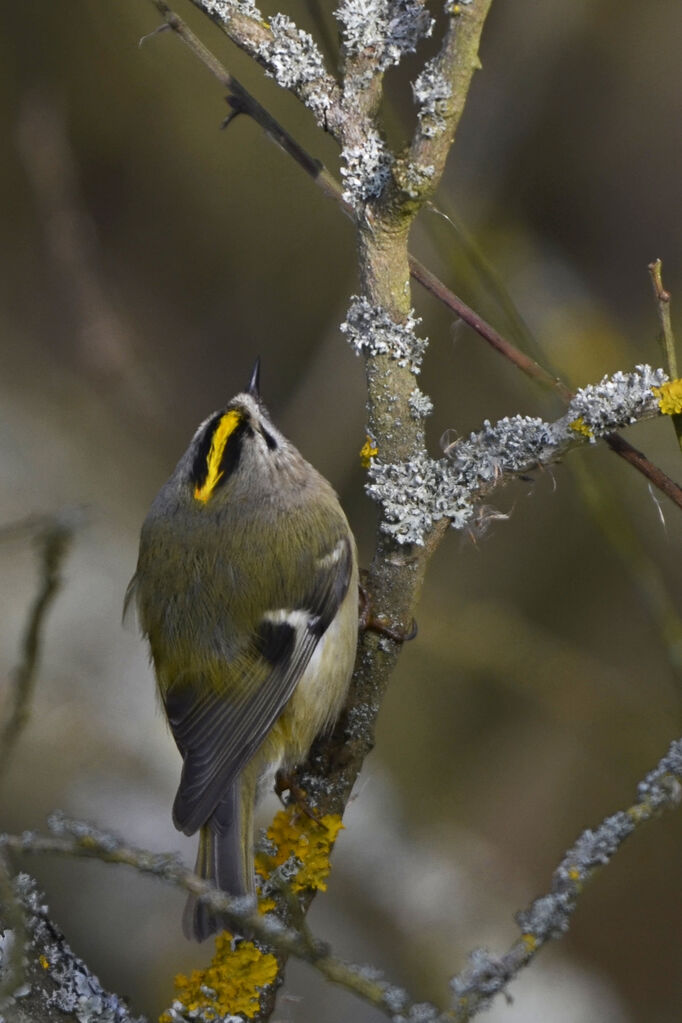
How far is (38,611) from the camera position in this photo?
1255 mm

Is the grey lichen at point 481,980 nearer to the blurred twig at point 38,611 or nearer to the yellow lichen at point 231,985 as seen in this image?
the yellow lichen at point 231,985

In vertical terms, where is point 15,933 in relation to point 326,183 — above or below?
below

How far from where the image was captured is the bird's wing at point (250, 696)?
1.45 meters

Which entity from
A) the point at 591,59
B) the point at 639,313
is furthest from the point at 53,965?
the point at 591,59

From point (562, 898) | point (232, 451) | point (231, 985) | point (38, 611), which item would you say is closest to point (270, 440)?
point (232, 451)

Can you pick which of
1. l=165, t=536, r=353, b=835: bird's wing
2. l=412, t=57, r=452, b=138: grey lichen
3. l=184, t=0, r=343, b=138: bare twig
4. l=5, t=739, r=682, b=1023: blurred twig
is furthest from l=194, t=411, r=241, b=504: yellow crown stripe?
l=5, t=739, r=682, b=1023: blurred twig

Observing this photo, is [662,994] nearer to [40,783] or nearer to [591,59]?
[40,783]

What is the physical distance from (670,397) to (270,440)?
0.68 m

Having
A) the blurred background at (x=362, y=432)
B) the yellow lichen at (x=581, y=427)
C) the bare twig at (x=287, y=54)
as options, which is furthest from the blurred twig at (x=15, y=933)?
the blurred background at (x=362, y=432)

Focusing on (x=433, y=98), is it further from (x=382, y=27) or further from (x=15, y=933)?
(x=15, y=933)

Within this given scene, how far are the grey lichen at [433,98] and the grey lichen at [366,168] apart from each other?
78 mm

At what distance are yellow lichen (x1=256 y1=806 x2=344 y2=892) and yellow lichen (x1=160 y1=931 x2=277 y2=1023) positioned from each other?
10cm

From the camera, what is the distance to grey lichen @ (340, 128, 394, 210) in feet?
3.81

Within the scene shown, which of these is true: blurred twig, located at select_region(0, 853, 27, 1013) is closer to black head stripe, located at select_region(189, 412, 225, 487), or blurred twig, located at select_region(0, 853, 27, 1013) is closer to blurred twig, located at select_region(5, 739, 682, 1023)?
blurred twig, located at select_region(5, 739, 682, 1023)
